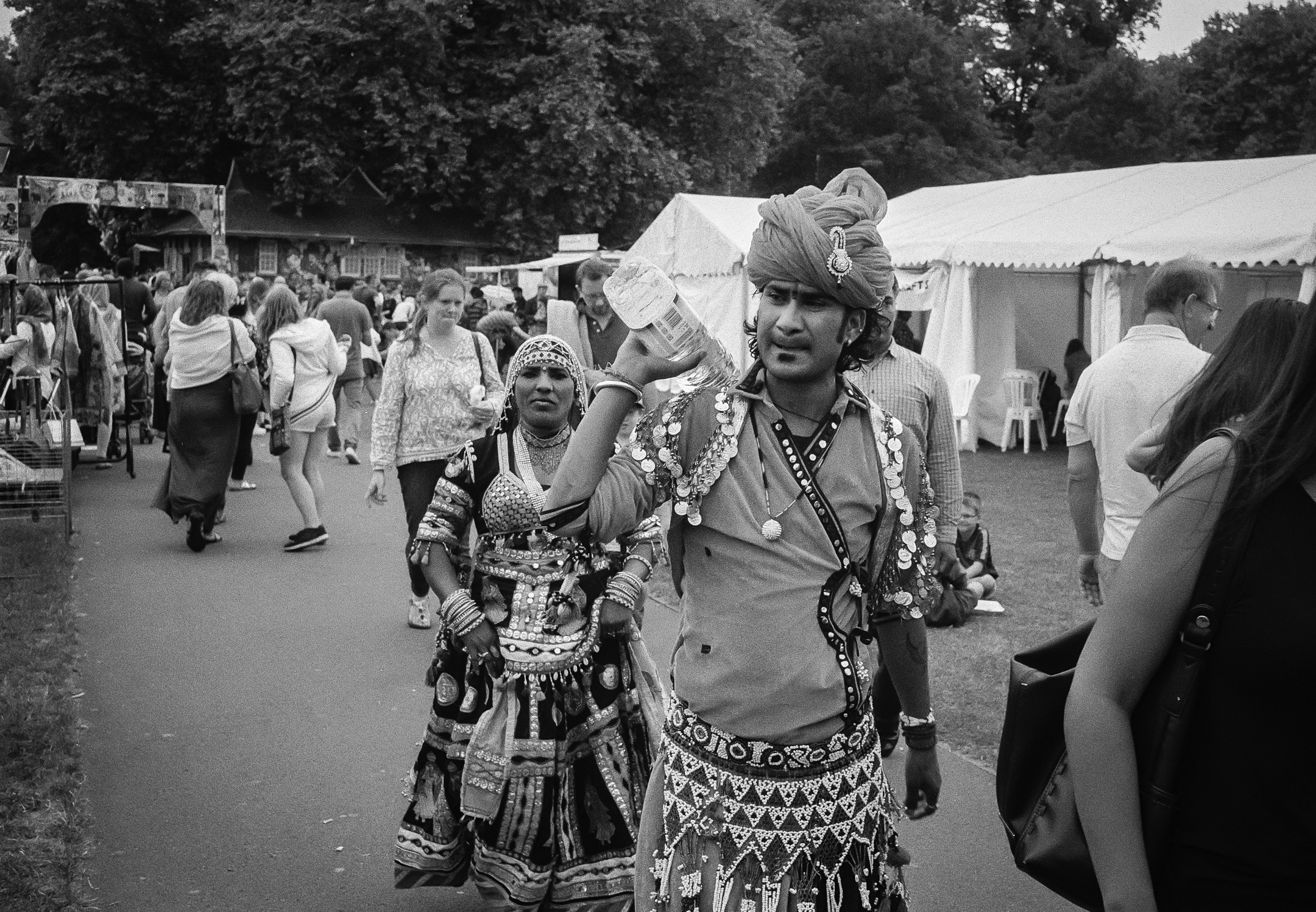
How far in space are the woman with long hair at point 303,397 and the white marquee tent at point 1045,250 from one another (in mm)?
4147

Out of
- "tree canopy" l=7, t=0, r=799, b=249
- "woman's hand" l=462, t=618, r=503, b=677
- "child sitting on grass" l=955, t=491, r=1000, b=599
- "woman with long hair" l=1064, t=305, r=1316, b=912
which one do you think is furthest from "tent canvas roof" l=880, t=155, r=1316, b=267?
"tree canopy" l=7, t=0, r=799, b=249

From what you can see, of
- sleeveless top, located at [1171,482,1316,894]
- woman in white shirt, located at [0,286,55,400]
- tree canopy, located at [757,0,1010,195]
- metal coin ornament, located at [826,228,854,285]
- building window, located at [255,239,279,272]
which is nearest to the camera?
sleeveless top, located at [1171,482,1316,894]

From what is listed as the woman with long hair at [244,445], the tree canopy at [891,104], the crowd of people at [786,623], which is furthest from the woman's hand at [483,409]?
the tree canopy at [891,104]

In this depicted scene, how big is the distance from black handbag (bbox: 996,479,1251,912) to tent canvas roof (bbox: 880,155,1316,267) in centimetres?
1281

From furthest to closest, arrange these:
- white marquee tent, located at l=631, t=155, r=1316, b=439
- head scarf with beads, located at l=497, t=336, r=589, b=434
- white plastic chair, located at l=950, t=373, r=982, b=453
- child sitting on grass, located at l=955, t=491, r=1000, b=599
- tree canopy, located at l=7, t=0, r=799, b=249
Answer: tree canopy, located at l=7, t=0, r=799, b=249 → white plastic chair, located at l=950, t=373, r=982, b=453 → white marquee tent, located at l=631, t=155, r=1316, b=439 → child sitting on grass, located at l=955, t=491, r=1000, b=599 → head scarf with beads, located at l=497, t=336, r=589, b=434

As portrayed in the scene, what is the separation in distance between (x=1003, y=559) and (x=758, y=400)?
849 centimetres

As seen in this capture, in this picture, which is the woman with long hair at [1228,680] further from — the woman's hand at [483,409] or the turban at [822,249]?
the woman's hand at [483,409]

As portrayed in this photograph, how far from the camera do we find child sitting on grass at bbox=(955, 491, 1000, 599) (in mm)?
8789

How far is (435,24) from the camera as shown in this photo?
36.4m

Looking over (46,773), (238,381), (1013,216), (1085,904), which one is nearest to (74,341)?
(238,381)

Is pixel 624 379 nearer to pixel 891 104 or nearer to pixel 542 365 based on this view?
pixel 542 365

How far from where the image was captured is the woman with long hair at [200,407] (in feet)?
33.8

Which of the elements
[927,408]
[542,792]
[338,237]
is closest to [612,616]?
[542,792]

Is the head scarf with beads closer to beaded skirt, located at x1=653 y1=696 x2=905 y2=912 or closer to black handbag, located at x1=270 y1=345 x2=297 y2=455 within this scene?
beaded skirt, located at x1=653 y1=696 x2=905 y2=912
